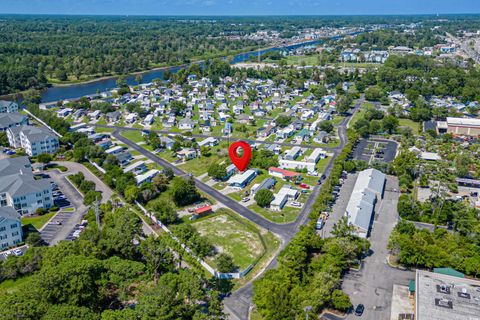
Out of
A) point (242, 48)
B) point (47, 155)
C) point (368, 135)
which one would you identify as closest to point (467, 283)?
point (368, 135)

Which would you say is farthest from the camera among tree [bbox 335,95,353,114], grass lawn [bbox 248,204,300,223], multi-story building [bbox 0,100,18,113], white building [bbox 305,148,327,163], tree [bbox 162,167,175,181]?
tree [bbox 335,95,353,114]

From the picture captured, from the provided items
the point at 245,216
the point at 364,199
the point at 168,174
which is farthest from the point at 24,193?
the point at 364,199

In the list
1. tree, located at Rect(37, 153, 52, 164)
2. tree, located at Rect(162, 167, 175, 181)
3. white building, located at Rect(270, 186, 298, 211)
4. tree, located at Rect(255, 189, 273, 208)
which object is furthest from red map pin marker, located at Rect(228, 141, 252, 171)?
tree, located at Rect(37, 153, 52, 164)

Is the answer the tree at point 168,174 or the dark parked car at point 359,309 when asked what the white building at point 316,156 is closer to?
the tree at point 168,174

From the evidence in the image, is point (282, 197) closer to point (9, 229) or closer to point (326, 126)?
point (9, 229)

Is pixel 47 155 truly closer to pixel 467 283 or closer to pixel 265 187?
pixel 265 187

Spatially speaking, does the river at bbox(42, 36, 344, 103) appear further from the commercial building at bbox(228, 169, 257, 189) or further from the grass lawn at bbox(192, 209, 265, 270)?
the grass lawn at bbox(192, 209, 265, 270)
